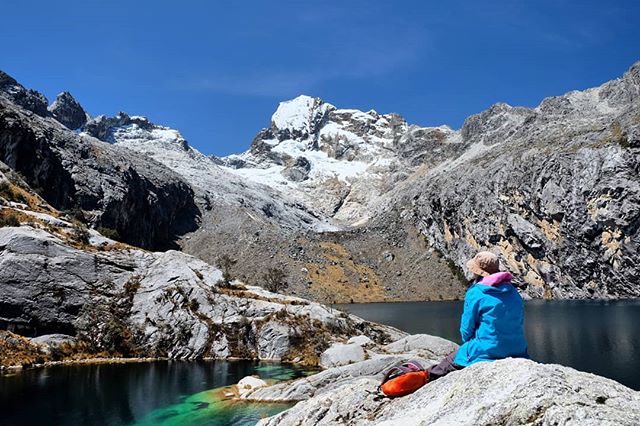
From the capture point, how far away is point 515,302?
1034 centimetres

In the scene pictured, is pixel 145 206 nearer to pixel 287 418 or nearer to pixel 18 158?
pixel 18 158

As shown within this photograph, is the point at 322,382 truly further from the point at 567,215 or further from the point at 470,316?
the point at 567,215

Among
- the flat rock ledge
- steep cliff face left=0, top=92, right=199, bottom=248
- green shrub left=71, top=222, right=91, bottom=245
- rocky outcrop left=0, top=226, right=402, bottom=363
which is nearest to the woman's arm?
the flat rock ledge

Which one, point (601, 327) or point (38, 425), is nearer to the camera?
point (38, 425)

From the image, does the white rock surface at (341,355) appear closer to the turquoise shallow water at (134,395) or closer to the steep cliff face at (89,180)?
the turquoise shallow water at (134,395)

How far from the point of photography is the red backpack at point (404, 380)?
1093cm

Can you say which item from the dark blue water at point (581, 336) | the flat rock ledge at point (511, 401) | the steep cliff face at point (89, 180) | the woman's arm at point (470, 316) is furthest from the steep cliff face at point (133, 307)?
the steep cliff face at point (89, 180)

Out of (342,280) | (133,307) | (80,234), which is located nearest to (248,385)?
(133,307)

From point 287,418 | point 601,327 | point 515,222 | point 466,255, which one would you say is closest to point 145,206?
point 466,255

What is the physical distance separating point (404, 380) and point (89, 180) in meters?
162

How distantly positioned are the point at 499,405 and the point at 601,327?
273 feet

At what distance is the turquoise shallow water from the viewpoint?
104 feet

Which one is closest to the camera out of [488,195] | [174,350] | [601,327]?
[174,350]

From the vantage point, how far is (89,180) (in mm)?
154750
